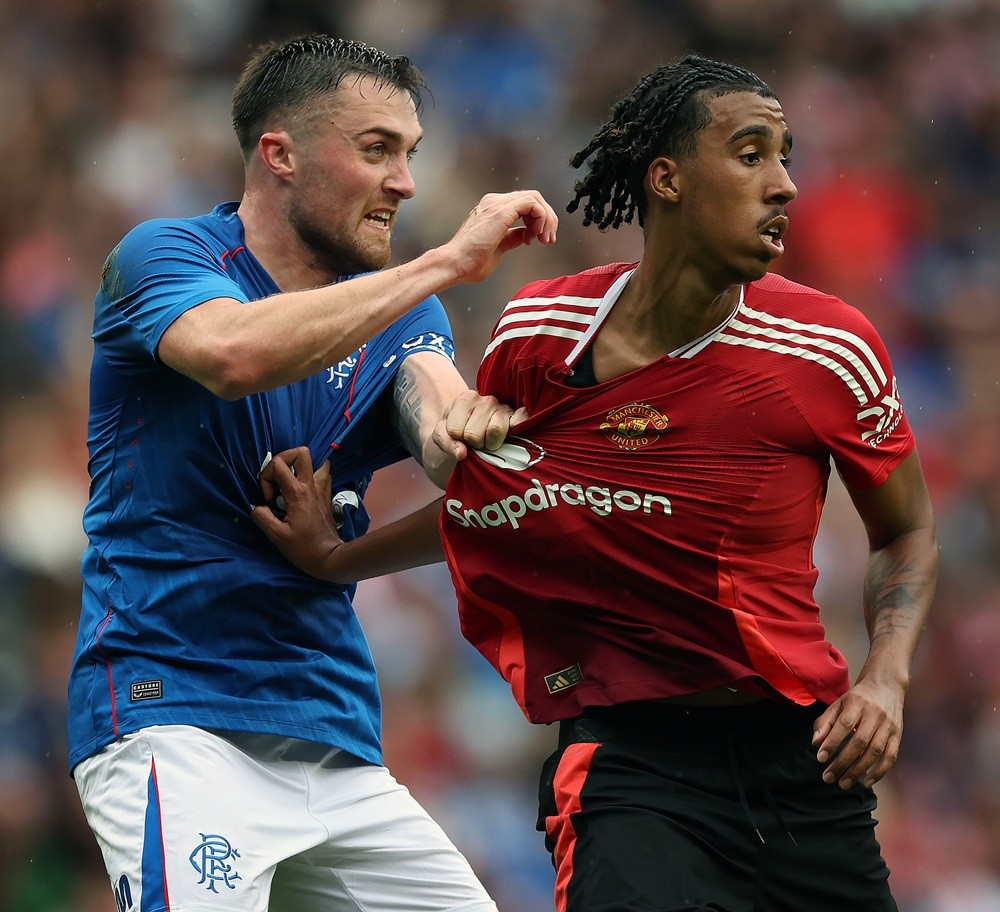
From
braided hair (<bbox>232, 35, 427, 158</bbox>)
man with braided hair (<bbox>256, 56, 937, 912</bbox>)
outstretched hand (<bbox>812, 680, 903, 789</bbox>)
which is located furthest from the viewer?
braided hair (<bbox>232, 35, 427, 158</bbox>)

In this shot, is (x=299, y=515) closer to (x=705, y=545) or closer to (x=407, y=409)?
(x=407, y=409)

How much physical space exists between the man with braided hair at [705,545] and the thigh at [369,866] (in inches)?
20.0

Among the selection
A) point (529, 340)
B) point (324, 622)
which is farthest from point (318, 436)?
point (529, 340)

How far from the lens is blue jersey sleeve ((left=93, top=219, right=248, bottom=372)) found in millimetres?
3516

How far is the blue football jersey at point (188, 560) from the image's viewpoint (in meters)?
3.52

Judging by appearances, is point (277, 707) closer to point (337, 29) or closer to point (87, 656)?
point (87, 656)

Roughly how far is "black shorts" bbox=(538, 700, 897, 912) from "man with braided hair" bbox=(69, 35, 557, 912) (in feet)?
2.10

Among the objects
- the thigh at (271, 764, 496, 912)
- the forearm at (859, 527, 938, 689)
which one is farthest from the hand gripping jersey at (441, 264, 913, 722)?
the thigh at (271, 764, 496, 912)

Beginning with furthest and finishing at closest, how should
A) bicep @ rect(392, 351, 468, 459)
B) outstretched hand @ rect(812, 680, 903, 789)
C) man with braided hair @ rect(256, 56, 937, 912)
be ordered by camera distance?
bicep @ rect(392, 351, 468, 459) → man with braided hair @ rect(256, 56, 937, 912) → outstretched hand @ rect(812, 680, 903, 789)

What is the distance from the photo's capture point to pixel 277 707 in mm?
3580

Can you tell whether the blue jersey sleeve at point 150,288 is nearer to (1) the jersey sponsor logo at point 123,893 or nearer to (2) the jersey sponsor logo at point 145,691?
(2) the jersey sponsor logo at point 145,691

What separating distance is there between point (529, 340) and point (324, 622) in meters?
0.89

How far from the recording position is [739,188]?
3.26 meters

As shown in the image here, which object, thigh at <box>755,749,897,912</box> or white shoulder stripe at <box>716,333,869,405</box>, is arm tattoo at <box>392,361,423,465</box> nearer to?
white shoulder stripe at <box>716,333,869,405</box>
